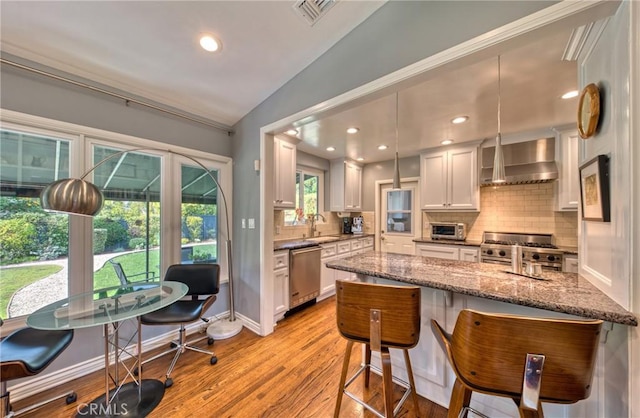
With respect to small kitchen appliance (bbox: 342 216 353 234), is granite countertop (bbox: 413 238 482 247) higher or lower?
lower

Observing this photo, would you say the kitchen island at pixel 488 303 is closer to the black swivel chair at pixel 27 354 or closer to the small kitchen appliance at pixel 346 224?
the black swivel chair at pixel 27 354

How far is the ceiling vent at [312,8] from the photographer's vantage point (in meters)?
1.69

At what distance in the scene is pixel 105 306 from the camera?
1.63 meters

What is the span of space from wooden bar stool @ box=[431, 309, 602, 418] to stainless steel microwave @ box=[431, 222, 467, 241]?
308 cm

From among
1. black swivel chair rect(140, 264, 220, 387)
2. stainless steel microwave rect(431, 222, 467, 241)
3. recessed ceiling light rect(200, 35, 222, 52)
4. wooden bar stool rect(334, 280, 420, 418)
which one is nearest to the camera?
wooden bar stool rect(334, 280, 420, 418)

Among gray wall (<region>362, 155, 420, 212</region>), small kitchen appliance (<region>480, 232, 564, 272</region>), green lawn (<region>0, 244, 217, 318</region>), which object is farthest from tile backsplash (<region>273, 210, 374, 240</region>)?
small kitchen appliance (<region>480, 232, 564, 272</region>)

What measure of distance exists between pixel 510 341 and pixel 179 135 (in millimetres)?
3106

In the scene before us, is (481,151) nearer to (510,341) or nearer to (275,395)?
(510,341)

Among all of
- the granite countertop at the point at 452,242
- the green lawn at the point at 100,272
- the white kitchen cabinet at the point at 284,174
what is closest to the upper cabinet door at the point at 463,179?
the granite countertop at the point at 452,242

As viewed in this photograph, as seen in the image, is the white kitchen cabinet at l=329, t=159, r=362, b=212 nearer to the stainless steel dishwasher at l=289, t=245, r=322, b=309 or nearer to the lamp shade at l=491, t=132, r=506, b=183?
the stainless steel dishwasher at l=289, t=245, r=322, b=309

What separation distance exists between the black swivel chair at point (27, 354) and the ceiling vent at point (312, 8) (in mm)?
2773

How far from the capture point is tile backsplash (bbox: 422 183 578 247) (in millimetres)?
3123

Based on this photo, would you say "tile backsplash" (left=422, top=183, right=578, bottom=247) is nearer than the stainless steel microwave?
Yes

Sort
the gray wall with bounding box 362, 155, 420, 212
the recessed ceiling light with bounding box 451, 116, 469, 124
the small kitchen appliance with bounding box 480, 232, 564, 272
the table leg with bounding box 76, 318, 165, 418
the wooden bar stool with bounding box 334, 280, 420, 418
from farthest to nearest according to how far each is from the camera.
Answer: the gray wall with bounding box 362, 155, 420, 212, the small kitchen appliance with bounding box 480, 232, 564, 272, the recessed ceiling light with bounding box 451, 116, 469, 124, the table leg with bounding box 76, 318, 165, 418, the wooden bar stool with bounding box 334, 280, 420, 418
